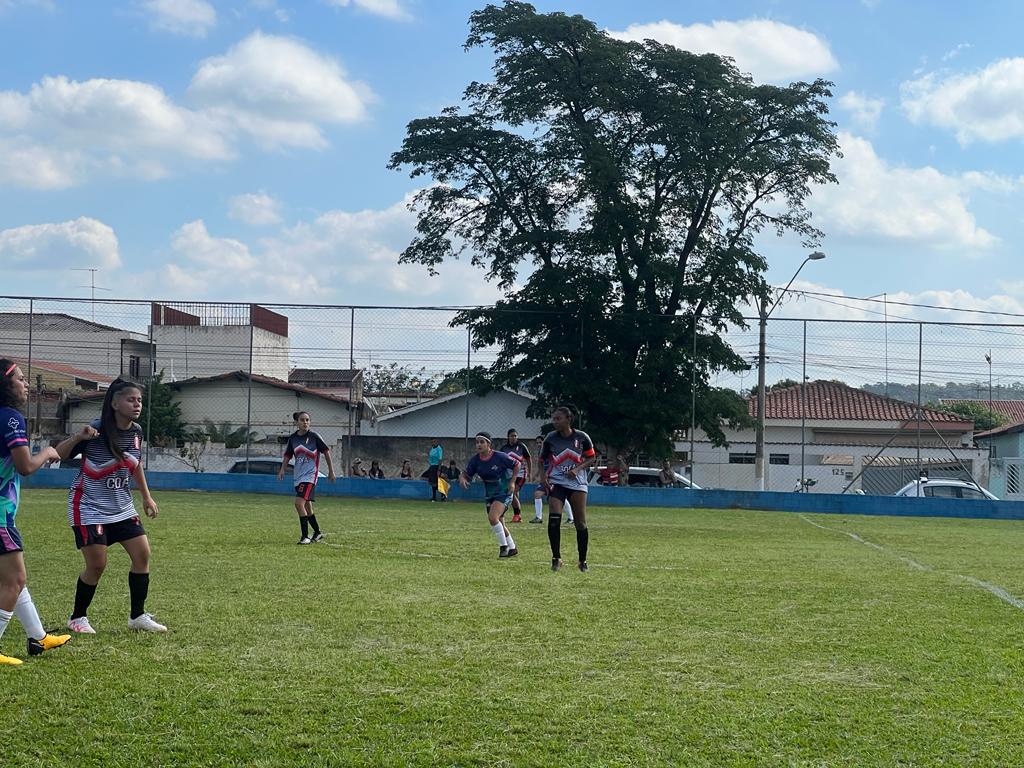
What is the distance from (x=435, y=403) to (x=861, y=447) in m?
16.6

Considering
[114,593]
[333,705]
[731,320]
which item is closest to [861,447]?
[731,320]

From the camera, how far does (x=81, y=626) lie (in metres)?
8.05

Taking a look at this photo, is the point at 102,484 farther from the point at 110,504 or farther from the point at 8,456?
the point at 8,456

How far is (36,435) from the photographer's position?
3831 cm

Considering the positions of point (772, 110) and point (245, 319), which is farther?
point (772, 110)

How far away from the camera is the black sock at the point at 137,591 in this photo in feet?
26.6

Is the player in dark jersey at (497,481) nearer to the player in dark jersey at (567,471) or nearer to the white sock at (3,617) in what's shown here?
the player in dark jersey at (567,471)

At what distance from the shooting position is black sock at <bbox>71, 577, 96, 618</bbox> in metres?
8.09

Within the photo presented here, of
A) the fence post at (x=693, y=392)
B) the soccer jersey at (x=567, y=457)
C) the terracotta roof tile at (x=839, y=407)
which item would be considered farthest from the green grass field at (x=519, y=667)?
the terracotta roof tile at (x=839, y=407)

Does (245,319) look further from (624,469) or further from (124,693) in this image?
(124,693)

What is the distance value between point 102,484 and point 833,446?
1542 inches

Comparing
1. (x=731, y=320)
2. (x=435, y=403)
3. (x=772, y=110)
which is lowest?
(x=435, y=403)

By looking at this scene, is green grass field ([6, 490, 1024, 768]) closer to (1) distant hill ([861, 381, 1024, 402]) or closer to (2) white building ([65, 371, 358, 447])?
(1) distant hill ([861, 381, 1024, 402])

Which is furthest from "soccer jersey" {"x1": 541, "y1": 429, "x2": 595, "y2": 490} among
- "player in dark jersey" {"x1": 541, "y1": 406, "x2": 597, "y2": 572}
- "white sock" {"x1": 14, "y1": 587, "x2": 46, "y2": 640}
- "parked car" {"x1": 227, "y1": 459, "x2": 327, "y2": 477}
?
"parked car" {"x1": 227, "y1": 459, "x2": 327, "y2": 477}
